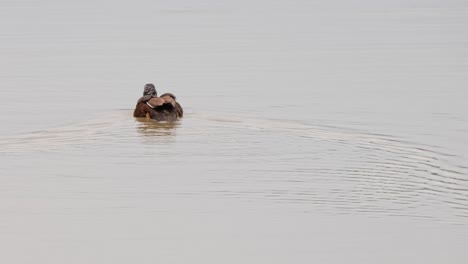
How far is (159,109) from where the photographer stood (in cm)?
1811

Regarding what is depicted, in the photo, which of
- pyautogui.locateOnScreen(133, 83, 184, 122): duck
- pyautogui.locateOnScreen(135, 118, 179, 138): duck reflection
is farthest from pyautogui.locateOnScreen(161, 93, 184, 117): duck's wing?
pyautogui.locateOnScreen(135, 118, 179, 138): duck reflection

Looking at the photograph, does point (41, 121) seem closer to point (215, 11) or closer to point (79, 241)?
point (79, 241)

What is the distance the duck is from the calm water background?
28 centimetres

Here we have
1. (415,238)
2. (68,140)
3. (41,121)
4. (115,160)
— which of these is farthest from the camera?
(41,121)

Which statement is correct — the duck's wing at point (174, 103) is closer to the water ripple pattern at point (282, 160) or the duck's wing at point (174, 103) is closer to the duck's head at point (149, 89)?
the water ripple pattern at point (282, 160)

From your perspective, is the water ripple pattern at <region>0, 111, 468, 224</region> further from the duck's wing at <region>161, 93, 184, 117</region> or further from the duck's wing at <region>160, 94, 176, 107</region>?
the duck's wing at <region>160, 94, 176, 107</region>

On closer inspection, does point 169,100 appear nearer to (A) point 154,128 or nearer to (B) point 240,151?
(A) point 154,128

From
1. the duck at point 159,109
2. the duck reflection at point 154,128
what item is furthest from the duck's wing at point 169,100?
the duck reflection at point 154,128

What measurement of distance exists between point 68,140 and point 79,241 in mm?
5489

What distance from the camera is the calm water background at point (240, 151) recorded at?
1109cm

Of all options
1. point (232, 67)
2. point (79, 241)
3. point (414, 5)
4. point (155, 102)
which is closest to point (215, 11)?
point (414, 5)

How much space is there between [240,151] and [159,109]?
3089mm

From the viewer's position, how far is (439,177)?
13445 millimetres

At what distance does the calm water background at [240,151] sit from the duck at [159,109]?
279mm
